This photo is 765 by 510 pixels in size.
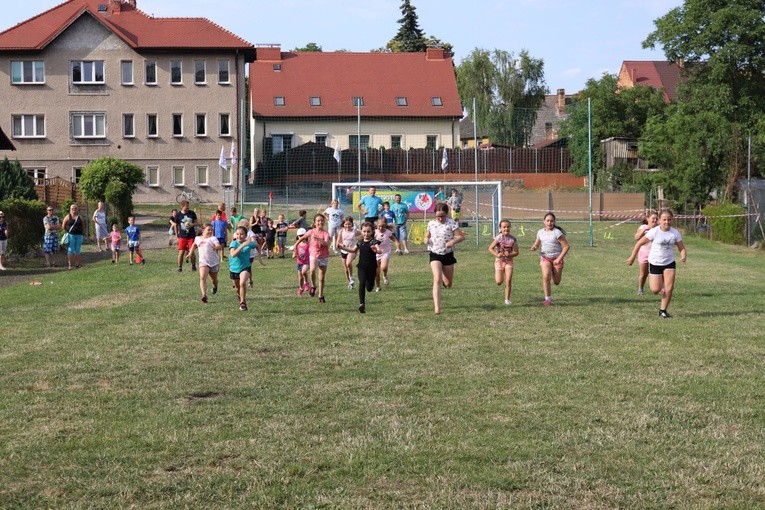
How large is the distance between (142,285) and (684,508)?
1791 cm

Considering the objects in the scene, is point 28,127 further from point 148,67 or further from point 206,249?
point 206,249

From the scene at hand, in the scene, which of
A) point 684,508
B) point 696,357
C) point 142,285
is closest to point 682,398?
point 696,357

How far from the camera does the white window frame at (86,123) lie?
60406 millimetres

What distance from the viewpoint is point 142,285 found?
896 inches

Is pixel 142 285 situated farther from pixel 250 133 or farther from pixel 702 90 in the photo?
pixel 250 133

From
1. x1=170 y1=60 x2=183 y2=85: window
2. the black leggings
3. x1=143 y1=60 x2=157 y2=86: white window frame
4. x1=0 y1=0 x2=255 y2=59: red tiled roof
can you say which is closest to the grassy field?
the black leggings

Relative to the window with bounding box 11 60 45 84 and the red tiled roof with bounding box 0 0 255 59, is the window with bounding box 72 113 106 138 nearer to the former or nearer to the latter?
the window with bounding box 11 60 45 84

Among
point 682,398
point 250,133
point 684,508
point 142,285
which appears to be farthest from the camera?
point 250,133

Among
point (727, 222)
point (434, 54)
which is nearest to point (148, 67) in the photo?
point (434, 54)

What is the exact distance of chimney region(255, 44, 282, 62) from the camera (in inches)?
2849

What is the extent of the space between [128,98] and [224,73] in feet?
18.2

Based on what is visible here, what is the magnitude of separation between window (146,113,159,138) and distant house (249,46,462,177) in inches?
275

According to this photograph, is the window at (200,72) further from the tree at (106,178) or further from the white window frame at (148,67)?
the tree at (106,178)

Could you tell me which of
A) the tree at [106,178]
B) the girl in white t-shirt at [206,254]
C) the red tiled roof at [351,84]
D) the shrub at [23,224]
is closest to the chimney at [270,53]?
the red tiled roof at [351,84]
